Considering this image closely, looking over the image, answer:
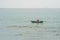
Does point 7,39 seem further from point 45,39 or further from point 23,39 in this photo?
point 45,39

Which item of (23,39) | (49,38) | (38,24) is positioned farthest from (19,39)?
(38,24)

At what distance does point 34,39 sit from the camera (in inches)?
850

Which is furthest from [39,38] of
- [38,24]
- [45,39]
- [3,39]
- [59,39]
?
[38,24]

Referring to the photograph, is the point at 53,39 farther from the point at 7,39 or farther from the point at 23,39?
the point at 7,39

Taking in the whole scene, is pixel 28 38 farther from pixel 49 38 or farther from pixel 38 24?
pixel 38 24

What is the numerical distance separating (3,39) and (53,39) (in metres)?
5.62

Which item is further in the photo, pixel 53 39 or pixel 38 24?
pixel 38 24

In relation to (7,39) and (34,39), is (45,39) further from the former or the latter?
(7,39)

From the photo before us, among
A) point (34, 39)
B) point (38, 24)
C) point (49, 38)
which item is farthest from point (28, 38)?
point (38, 24)

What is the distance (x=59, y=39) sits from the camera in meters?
21.2

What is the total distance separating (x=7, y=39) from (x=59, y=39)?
5833 mm

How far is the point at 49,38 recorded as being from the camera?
22016mm

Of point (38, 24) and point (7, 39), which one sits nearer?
point (7, 39)

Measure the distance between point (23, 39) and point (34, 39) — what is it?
49.5 inches
